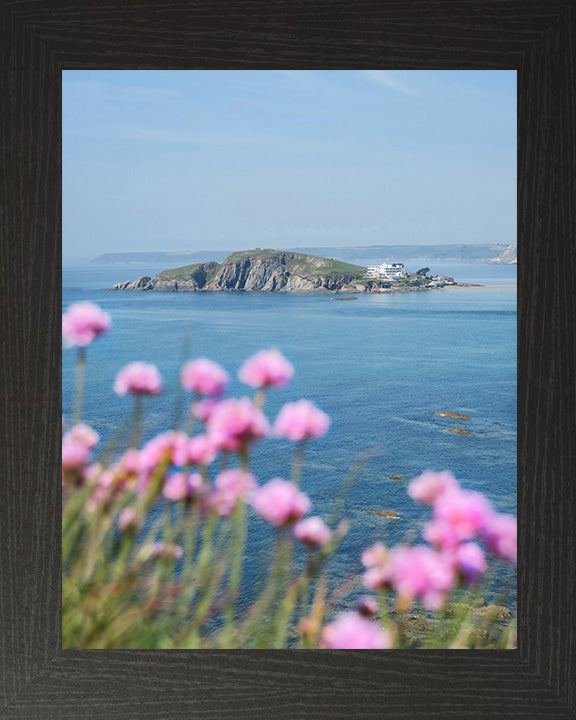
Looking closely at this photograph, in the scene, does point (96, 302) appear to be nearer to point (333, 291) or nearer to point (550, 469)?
point (333, 291)

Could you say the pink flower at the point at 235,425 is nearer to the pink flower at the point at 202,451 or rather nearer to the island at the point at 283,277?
the pink flower at the point at 202,451

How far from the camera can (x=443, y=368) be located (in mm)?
1643

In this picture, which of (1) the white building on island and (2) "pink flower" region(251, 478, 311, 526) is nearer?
(2) "pink flower" region(251, 478, 311, 526)

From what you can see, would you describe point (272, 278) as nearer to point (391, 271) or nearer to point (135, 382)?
point (391, 271)

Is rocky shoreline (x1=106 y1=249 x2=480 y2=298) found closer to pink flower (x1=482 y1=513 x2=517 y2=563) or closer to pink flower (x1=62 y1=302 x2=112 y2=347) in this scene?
pink flower (x1=62 y1=302 x2=112 y2=347)

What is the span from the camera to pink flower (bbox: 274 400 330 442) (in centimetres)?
163

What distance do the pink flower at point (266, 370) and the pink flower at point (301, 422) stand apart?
61 mm

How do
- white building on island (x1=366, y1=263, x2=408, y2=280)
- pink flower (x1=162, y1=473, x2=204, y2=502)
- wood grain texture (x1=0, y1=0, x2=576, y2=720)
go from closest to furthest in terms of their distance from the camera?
1. wood grain texture (x1=0, y1=0, x2=576, y2=720)
2. pink flower (x1=162, y1=473, x2=204, y2=502)
3. white building on island (x1=366, y1=263, x2=408, y2=280)

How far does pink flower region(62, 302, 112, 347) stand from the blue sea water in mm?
19

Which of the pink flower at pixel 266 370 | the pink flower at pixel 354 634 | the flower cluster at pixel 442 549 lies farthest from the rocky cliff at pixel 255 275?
the pink flower at pixel 354 634

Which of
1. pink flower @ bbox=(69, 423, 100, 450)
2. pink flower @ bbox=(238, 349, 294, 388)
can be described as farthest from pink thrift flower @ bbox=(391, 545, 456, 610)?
pink flower @ bbox=(69, 423, 100, 450)

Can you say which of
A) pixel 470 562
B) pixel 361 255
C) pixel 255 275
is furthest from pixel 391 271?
pixel 470 562

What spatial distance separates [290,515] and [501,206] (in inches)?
33.2

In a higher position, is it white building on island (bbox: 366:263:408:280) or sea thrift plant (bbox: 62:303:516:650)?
white building on island (bbox: 366:263:408:280)
